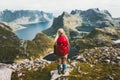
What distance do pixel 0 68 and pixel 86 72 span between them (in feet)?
41.0

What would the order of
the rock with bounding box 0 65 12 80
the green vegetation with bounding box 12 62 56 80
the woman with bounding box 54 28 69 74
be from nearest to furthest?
the woman with bounding box 54 28 69 74, the rock with bounding box 0 65 12 80, the green vegetation with bounding box 12 62 56 80

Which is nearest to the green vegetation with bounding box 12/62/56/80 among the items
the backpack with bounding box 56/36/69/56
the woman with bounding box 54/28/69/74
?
the woman with bounding box 54/28/69/74

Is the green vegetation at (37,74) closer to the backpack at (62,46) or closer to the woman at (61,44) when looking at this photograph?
the woman at (61,44)

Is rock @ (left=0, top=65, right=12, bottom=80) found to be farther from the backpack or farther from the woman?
the backpack

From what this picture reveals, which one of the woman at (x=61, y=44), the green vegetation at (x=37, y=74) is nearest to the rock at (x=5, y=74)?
the green vegetation at (x=37, y=74)

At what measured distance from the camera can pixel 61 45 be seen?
3062 centimetres

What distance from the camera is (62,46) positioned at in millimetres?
30656

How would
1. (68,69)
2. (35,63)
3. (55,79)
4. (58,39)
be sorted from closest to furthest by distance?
1. (58,39)
2. (55,79)
3. (68,69)
4. (35,63)

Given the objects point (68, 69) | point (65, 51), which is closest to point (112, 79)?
point (68, 69)

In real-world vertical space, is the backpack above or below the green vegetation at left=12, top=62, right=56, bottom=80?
above

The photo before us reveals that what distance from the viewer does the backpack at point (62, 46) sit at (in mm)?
30453

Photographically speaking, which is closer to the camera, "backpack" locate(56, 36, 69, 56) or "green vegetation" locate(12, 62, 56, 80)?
"backpack" locate(56, 36, 69, 56)

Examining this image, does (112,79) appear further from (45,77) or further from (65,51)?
(65,51)

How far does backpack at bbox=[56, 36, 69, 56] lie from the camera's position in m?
30.5
